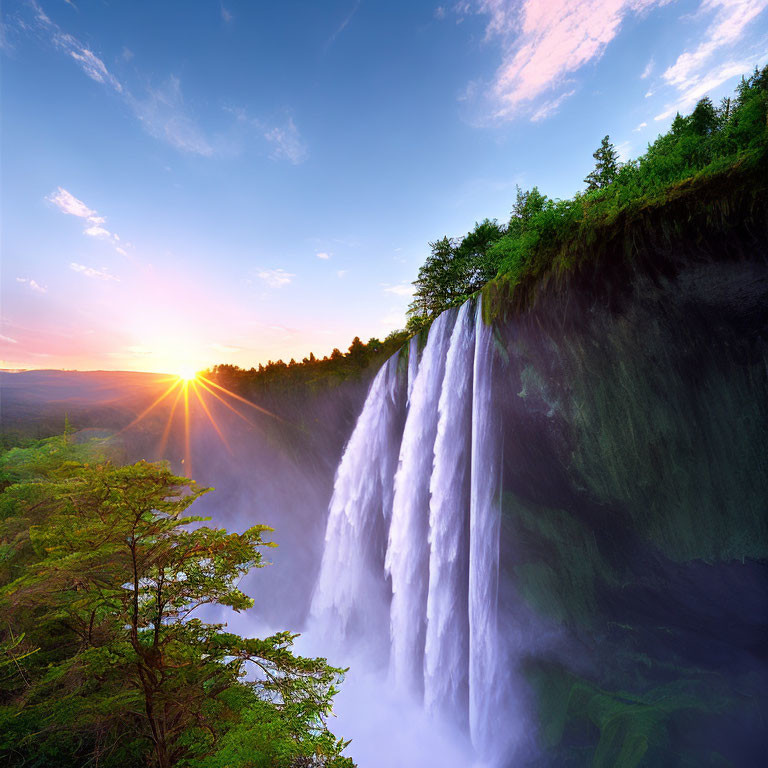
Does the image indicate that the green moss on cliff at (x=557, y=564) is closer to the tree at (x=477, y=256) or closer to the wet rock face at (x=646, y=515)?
the wet rock face at (x=646, y=515)

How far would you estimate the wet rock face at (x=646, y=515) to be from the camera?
237 inches

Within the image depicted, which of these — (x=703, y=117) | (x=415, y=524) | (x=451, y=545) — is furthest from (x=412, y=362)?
(x=703, y=117)

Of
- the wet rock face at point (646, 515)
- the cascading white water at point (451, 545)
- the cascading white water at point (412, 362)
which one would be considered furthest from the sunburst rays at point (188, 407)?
the wet rock face at point (646, 515)

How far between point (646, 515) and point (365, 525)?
9.73 m

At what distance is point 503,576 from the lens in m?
8.95

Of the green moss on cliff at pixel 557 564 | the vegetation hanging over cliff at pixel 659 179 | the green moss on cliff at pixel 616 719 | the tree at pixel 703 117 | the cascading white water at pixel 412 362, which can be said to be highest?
the tree at pixel 703 117

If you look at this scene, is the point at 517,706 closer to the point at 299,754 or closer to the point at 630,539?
the point at 630,539

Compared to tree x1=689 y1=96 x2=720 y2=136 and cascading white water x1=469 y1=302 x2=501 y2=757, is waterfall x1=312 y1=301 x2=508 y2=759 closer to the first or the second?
cascading white water x1=469 y1=302 x2=501 y2=757

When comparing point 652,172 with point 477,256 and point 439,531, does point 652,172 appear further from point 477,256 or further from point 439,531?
point 477,256

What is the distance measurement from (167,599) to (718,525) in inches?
362

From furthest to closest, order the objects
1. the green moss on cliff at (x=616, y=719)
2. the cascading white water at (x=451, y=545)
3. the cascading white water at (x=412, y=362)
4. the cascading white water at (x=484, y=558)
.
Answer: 1. the cascading white water at (x=412, y=362)
2. the cascading white water at (x=451, y=545)
3. the cascading white water at (x=484, y=558)
4. the green moss on cliff at (x=616, y=719)

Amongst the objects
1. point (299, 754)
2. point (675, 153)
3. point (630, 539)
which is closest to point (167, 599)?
point (299, 754)

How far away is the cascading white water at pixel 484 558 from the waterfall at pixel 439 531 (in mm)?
26

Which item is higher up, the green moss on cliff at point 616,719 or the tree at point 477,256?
the tree at point 477,256
